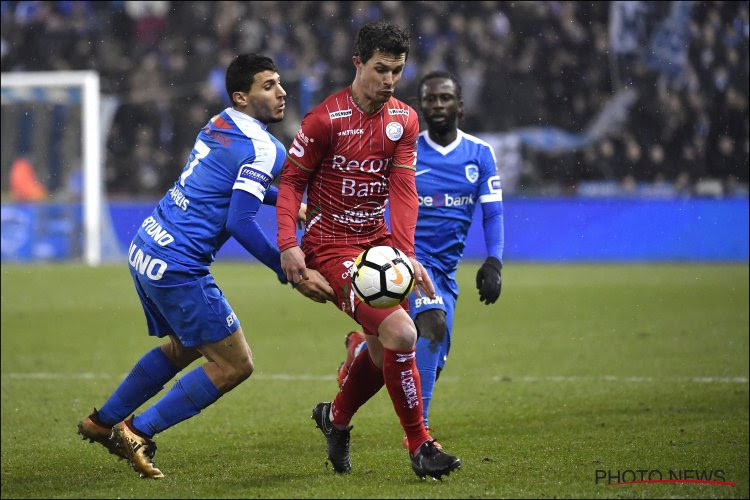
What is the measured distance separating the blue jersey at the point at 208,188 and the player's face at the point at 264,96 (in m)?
0.11

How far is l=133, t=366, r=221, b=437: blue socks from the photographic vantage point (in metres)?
5.32

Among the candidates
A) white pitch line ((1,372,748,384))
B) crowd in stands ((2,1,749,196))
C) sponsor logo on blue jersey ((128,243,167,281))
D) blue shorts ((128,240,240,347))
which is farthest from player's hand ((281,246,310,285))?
white pitch line ((1,372,748,384))

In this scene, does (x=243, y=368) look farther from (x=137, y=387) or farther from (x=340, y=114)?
(x=340, y=114)

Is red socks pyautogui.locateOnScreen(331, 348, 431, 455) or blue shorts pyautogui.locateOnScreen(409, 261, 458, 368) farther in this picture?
blue shorts pyautogui.locateOnScreen(409, 261, 458, 368)

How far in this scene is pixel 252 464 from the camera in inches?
224

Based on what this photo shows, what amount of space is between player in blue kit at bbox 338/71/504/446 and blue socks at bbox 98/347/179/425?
1.26 m

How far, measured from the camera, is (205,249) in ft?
17.4

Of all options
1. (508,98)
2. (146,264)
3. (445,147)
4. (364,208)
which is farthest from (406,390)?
(508,98)

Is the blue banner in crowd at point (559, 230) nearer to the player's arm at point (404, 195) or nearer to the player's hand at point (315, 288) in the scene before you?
the player's arm at point (404, 195)

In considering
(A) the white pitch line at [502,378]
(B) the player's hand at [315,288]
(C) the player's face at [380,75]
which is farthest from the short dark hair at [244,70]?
(A) the white pitch line at [502,378]

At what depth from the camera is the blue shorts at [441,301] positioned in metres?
6.43

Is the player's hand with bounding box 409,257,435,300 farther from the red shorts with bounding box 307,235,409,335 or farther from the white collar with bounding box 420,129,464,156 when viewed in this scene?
the white collar with bounding box 420,129,464,156

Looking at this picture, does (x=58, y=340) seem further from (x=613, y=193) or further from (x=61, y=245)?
(x=613, y=193)

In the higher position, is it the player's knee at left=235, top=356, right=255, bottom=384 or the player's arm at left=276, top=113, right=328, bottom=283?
the player's arm at left=276, top=113, right=328, bottom=283
